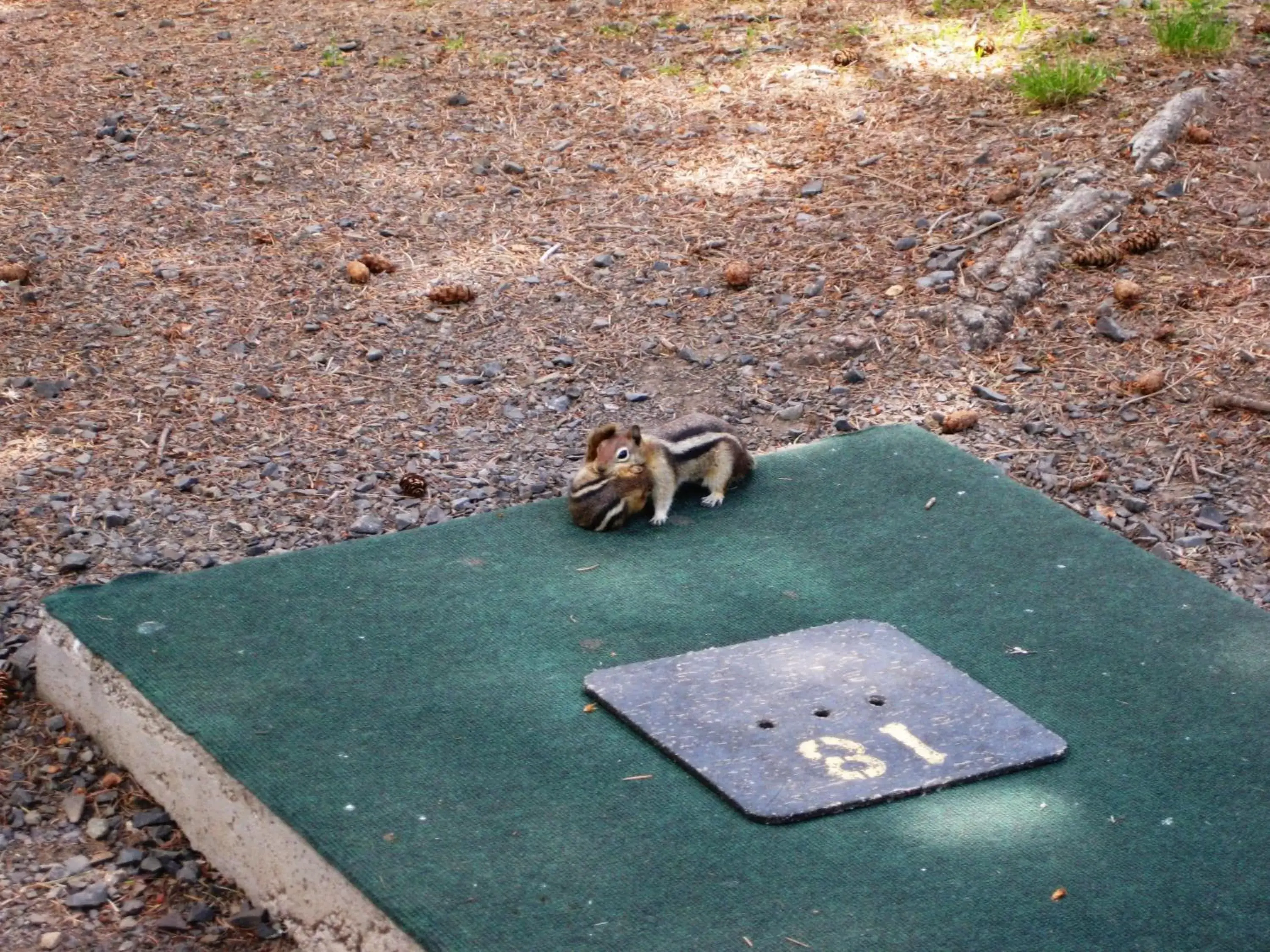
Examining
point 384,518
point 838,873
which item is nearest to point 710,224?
point 384,518

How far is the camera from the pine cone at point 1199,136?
709 centimetres

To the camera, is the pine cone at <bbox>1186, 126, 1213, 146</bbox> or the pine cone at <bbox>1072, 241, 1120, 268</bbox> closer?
the pine cone at <bbox>1072, 241, 1120, 268</bbox>

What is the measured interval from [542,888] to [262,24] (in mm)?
7885

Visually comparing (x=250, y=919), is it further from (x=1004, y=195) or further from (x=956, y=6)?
(x=956, y=6)

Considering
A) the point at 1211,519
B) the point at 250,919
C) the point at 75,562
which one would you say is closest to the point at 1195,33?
the point at 1211,519

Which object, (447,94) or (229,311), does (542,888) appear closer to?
(229,311)

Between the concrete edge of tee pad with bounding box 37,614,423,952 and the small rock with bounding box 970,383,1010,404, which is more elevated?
the small rock with bounding box 970,383,1010,404

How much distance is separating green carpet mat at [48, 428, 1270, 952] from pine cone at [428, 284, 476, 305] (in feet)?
6.35

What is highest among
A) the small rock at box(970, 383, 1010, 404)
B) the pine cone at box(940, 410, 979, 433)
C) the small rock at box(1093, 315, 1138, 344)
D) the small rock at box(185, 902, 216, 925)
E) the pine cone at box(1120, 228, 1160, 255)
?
the pine cone at box(1120, 228, 1160, 255)

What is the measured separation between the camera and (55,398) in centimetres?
582

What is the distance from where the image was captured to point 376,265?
6844 millimetres

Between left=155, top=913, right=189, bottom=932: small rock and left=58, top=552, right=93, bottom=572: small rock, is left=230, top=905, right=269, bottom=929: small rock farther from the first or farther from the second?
left=58, top=552, right=93, bottom=572: small rock

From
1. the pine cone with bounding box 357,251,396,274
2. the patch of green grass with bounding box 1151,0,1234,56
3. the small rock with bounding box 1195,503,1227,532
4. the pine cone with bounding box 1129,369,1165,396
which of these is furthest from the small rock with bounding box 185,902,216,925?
the patch of green grass with bounding box 1151,0,1234,56

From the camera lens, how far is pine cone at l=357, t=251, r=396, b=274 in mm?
6844
